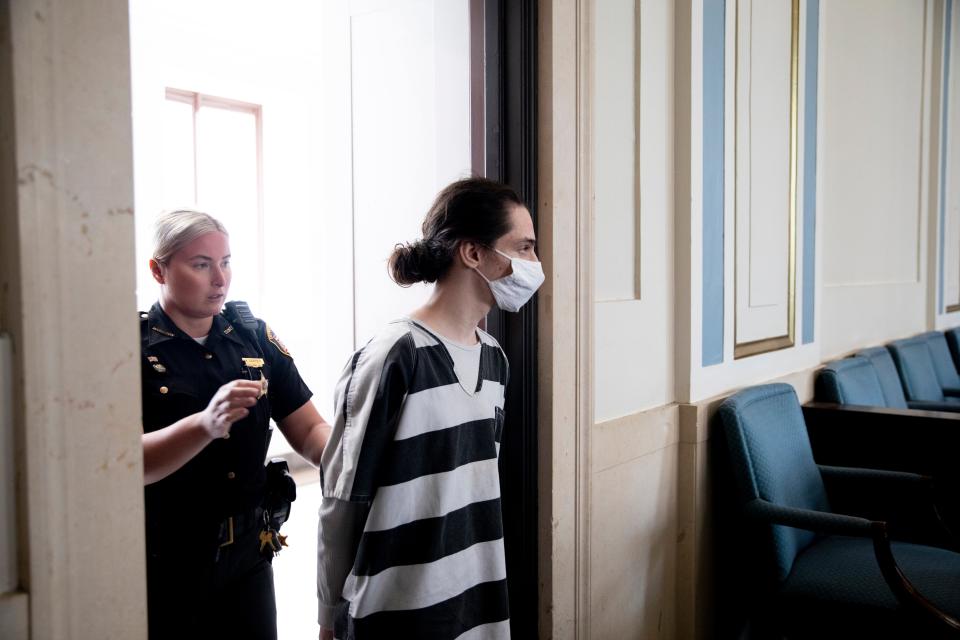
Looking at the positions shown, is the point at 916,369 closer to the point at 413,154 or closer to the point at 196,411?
the point at 413,154

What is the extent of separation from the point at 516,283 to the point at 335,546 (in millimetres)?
623

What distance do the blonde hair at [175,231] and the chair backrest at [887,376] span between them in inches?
125

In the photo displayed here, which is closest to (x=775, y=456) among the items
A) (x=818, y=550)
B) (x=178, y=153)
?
(x=818, y=550)

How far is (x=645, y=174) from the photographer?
2.26 meters

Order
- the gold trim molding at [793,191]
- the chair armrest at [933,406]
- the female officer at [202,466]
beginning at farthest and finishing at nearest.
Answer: the chair armrest at [933,406] → the gold trim molding at [793,191] → the female officer at [202,466]

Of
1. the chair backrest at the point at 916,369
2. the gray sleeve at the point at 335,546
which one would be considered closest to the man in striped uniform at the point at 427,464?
the gray sleeve at the point at 335,546

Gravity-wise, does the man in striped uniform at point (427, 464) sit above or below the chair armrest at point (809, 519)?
above

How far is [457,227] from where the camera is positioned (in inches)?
61.5

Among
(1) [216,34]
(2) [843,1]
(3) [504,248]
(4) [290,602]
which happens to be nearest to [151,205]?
(1) [216,34]

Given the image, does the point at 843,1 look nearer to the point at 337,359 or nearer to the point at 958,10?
the point at 958,10

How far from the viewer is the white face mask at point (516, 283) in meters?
1.58

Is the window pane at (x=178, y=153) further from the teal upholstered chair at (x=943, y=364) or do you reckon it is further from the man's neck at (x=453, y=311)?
the teal upholstered chair at (x=943, y=364)

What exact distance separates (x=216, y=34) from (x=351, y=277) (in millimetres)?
3348

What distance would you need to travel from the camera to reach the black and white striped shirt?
1388mm
